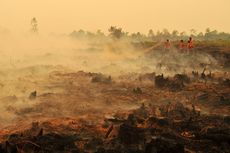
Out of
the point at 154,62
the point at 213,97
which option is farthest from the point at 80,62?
the point at 213,97

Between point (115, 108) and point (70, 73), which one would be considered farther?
point (70, 73)

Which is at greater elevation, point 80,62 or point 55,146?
point 80,62

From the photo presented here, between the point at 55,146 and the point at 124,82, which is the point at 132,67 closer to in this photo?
the point at 124,82

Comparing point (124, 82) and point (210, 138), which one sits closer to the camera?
point (210, 138)

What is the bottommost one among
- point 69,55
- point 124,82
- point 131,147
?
point 131,147

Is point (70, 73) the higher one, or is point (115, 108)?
point (70, 73)

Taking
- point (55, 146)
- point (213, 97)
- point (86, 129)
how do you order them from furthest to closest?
point (213, 97) < point (86, 129) < point (55, 146)

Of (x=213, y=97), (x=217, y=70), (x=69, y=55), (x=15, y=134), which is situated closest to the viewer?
(x=15, y=134)
